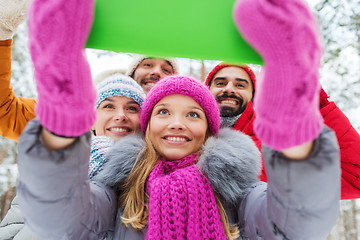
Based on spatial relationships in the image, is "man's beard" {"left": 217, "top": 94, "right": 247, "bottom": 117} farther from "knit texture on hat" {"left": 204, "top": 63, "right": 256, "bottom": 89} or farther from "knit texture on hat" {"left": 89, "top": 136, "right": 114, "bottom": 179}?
"knit texture on hat" {"left": 89, "top": 136, "right": 114, "bottom": 179}

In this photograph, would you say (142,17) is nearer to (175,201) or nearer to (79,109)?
(79,109)

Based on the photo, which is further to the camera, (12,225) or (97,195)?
(12,225)

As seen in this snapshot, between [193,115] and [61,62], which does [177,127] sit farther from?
[61,62]

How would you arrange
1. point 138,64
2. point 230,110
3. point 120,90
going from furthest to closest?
point 138,64, point 230,110, point 120,90

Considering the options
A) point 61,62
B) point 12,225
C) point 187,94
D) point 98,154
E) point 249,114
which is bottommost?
point 12,225

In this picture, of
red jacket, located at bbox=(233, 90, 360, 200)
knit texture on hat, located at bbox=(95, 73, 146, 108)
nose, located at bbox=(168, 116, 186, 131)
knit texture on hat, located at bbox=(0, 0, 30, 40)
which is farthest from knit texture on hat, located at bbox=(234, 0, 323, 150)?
knit texture on hat, located at bbox=(95, 73, 146, 108)

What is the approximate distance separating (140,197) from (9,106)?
108 cm

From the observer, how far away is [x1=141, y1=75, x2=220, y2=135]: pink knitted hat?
1.50 meters

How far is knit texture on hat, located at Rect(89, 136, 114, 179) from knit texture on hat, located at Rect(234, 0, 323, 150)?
2.88 ft

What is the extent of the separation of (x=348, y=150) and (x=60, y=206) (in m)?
1.59

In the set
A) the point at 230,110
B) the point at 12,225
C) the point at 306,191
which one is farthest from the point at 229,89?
the point at 12,225

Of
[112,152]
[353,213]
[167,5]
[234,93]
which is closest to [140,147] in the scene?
[112,152]

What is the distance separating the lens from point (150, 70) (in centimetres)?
239

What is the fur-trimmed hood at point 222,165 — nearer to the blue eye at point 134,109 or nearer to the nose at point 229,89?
the blue eye at point 134,109
